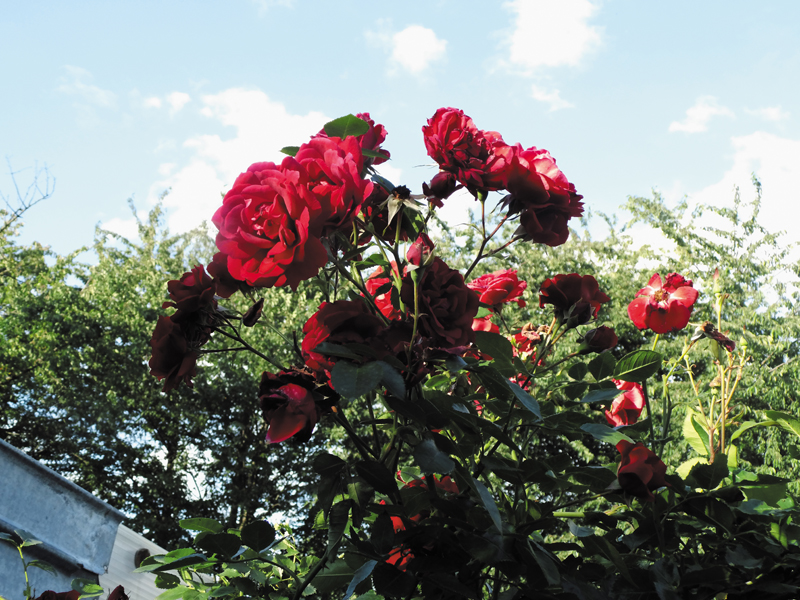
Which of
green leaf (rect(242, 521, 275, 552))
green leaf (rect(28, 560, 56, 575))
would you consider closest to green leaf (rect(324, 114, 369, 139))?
green leaf (rect(242, 521, 275, 552))

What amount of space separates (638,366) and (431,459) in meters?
0.42

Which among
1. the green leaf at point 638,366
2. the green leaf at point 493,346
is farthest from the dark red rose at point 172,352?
the green leaf at point 638,366

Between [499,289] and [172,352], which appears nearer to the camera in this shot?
[172,352]

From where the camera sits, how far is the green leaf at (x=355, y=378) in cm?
58

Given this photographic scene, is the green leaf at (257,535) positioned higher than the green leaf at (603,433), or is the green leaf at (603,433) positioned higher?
the green leaf at (603,433)

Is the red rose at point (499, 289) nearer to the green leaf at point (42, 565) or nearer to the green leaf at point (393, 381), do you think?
the green leaf at point (393, 381)

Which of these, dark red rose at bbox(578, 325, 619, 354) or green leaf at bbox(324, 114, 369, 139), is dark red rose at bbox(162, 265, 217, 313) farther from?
dark red rose at bbox(578, 325, 619, 354)

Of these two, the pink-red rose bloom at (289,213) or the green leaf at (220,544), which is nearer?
the pink-red rose bloom at (289,213)

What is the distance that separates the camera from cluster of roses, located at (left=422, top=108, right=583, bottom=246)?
2.82 ft

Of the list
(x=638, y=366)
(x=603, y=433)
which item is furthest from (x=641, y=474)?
(x=638, y=366)

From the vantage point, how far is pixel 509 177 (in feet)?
2.83

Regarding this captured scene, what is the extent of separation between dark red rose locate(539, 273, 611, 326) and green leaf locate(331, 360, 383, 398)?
416 mm

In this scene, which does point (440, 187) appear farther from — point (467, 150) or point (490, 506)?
point (490, 506)

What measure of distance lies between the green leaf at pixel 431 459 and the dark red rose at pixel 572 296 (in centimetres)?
38
